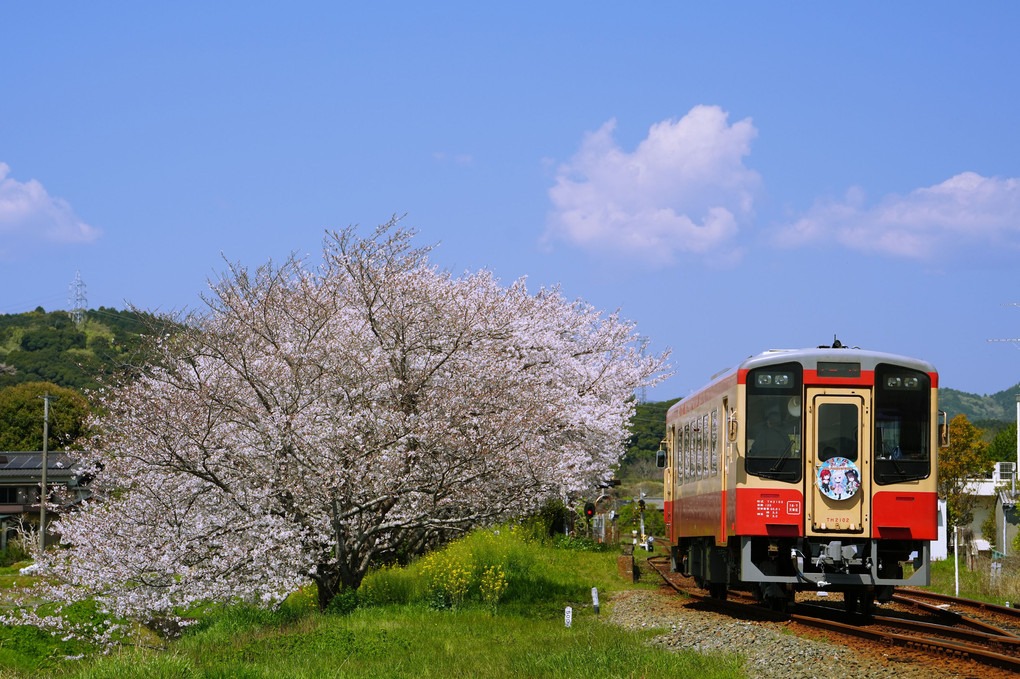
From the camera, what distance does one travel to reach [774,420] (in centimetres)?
1280

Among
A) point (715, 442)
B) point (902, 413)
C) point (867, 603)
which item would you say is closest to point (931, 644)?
point (867, 603)

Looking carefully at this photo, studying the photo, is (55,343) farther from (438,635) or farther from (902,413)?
(902,413)

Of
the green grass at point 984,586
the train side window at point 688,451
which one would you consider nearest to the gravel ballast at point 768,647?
the train side window at point 688,451

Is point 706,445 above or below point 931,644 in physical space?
above

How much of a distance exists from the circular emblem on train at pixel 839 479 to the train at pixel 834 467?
0.01 metres

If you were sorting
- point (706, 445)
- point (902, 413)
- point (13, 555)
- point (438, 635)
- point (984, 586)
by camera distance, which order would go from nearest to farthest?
point (902, 413), point (438, 635), point (706, 445), point (984, 586), point (13, 555)

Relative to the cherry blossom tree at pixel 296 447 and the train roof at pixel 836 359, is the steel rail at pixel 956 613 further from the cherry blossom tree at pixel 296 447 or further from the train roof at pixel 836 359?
the cherry blossom tree at pixel 296 447

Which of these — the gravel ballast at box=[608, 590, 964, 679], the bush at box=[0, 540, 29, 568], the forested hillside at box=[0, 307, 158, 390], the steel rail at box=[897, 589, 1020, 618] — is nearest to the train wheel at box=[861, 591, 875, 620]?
the gravel ballast at box=[608, 590, 964, 679]

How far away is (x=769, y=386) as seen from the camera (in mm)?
12828

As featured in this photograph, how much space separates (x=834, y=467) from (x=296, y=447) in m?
8.22

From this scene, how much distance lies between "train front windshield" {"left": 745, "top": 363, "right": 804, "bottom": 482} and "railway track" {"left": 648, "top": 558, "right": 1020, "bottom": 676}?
2.05m

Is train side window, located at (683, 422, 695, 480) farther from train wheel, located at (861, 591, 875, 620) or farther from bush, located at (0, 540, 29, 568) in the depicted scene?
bush, located at (0, 540, 29, 568)

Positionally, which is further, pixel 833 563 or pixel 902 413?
pixel 902 413

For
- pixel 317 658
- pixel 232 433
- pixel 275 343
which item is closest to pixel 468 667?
pixel 317 658
